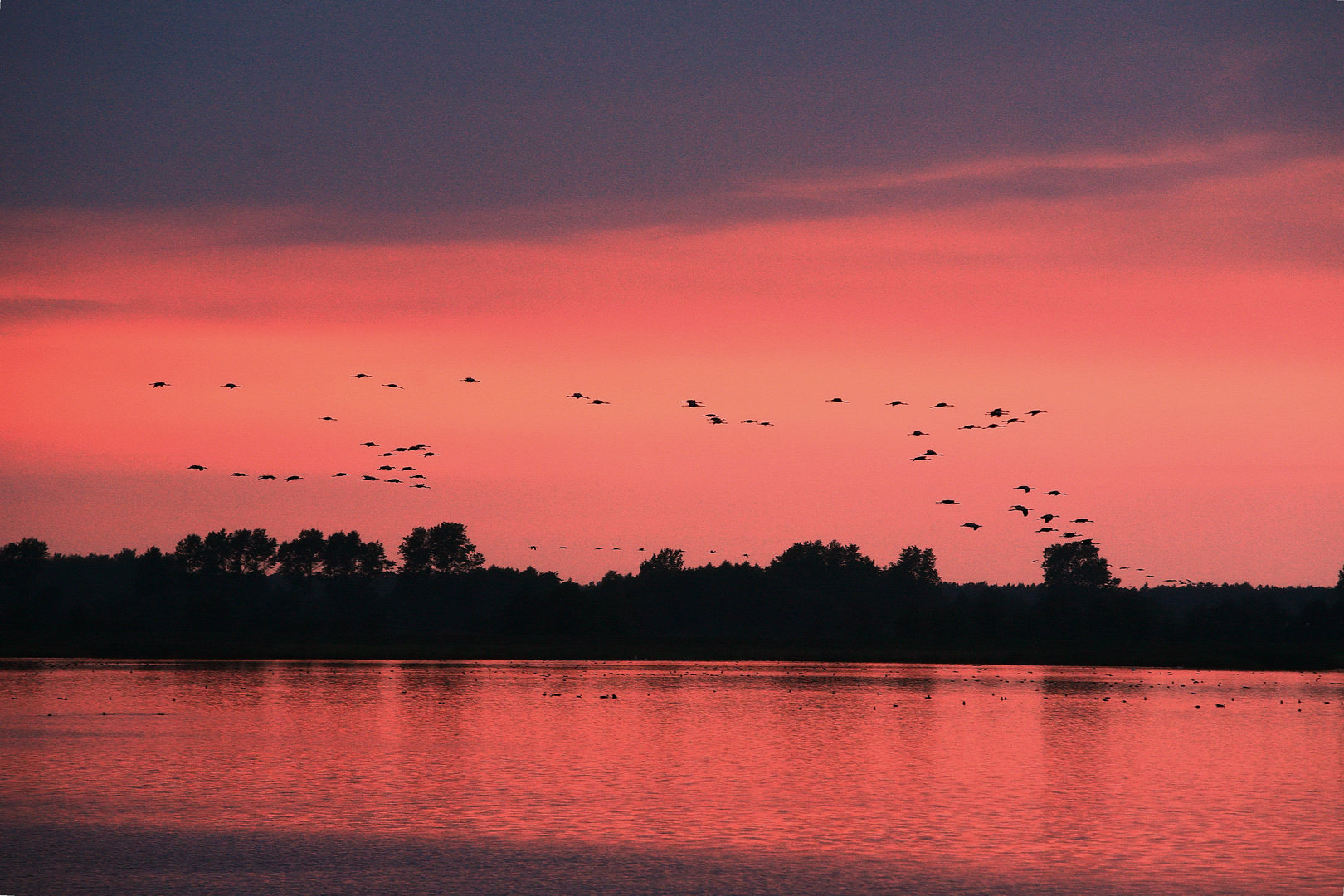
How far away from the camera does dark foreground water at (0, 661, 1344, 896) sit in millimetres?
26500

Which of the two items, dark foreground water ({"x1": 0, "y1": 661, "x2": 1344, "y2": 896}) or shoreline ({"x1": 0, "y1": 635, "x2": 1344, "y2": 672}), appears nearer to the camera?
dark foreground water ({"x1": 0, "y1": 661, "x2": 1344, "y2": 896})

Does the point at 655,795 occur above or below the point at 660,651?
above

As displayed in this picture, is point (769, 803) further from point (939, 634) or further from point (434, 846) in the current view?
point (939, 634)

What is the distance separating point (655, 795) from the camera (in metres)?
36.2

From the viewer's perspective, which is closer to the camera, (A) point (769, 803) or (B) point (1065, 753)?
(A) point (769, 803)

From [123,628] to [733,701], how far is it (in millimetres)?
123238

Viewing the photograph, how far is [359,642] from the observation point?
6171 inches

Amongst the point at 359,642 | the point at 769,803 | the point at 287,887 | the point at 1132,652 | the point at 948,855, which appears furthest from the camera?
the point at 359,642

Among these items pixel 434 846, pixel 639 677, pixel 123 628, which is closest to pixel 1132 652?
pixel 639 677

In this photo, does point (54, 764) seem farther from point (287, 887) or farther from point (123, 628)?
point (123, 628)

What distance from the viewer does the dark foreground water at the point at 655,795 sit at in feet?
86.9

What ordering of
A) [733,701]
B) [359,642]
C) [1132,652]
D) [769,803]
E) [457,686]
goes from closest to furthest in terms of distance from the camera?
[769,803], [733,701], [457,686], [1132,652], [359,642]

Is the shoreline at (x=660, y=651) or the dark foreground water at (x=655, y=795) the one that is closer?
the dark foreground water at (x=655, y=795)

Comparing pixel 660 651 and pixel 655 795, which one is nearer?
pixel 655 795
